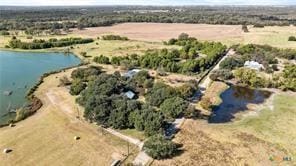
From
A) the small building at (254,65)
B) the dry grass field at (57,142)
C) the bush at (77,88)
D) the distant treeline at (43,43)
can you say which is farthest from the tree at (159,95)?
the distant treeline at (43,43)

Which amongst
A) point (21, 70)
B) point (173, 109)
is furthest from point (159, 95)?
point (21, 70)

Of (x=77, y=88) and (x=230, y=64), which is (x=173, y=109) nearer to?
(x=77, y=88)

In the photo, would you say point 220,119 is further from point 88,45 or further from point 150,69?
point 88,45

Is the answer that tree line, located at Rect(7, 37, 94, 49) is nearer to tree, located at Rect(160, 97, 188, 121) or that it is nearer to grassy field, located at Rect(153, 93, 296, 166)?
tree, located at Rect(160, 97, 188, 121)

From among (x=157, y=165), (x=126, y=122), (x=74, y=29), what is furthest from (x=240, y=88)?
(x=74, y=29)

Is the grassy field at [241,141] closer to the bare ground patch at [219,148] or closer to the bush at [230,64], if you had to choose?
the bare ground patch at [219,148]
